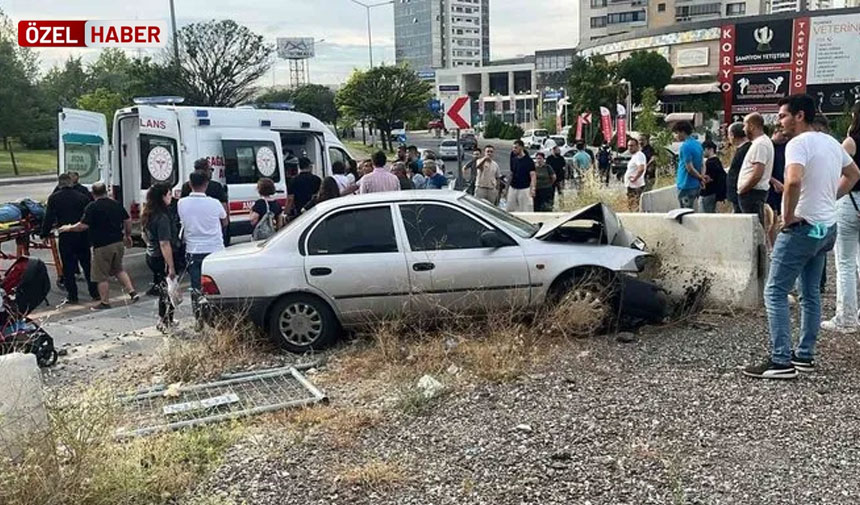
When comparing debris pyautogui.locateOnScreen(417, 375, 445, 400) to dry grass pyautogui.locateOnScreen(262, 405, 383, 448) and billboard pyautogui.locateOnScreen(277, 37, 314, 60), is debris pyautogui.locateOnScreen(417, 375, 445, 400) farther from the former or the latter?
billboard pyautogui.locateOnScreen(277, 37, 314, 60)

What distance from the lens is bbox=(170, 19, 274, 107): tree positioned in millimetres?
35500

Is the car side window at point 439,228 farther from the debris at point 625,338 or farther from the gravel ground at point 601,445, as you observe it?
the gravel ground at point 601,445

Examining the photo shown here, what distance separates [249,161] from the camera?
1304 cm

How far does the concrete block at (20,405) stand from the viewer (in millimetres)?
3893

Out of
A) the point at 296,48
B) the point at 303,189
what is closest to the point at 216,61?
the point at 303,189

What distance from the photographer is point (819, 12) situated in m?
41.9

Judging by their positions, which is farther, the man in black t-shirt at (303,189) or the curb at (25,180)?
the curb at (25,180)

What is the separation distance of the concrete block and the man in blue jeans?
8.89m

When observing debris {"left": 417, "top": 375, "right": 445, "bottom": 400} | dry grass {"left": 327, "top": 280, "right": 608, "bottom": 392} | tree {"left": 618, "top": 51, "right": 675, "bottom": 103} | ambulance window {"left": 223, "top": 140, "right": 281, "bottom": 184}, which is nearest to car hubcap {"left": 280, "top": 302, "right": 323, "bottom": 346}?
dry grass {"left": 327, "top": 280, "right": 608, "bottom": 392}

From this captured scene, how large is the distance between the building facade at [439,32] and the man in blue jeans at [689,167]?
14963 centimetres

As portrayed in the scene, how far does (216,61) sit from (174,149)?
2549 centimetres

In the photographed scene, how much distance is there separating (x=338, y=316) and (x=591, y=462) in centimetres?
337

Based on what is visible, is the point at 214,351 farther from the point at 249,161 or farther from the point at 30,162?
the point at 30,162

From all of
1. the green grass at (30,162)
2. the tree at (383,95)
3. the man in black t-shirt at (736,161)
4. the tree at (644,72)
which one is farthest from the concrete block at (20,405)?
the tree at (383,95)
